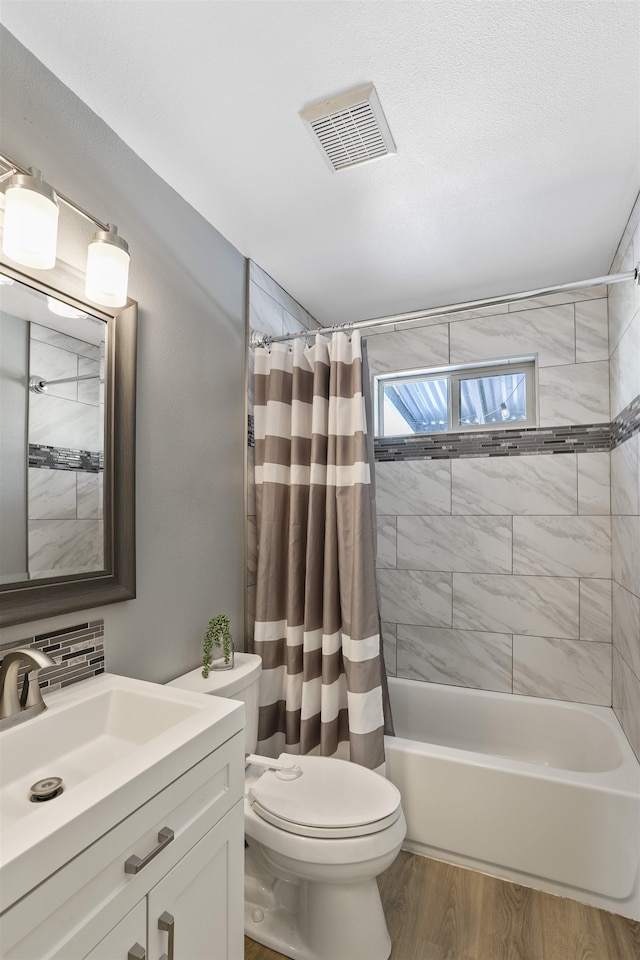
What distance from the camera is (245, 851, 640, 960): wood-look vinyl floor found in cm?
153

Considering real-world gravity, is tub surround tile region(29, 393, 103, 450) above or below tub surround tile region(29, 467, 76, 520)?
above

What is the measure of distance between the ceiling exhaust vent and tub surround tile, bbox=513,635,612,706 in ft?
7.55

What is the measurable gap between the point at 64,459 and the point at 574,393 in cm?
236

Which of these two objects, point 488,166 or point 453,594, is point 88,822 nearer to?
point 488,166

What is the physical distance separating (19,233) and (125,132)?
689 mm

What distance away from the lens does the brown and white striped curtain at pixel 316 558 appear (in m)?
1.89

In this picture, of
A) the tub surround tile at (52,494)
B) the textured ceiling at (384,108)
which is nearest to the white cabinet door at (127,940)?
the tub surround tile at (52,494)

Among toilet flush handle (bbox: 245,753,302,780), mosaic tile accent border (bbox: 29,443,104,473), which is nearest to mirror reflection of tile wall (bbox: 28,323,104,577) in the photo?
mosaic tile accent border (bbox: 29,443,104,473)

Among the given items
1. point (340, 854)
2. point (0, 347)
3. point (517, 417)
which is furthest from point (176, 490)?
point (517, 417)

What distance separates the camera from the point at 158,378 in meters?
1.66

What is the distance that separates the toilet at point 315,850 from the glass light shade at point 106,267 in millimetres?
1192

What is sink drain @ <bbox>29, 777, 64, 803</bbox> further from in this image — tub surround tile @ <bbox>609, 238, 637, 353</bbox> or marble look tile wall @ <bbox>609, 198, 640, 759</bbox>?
tub surround tile @ <bbox>609, 238, 637, 353</bbox>

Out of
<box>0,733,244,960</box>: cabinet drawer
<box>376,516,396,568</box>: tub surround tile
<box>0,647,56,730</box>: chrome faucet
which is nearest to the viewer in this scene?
<box>0,733,244,960</box>: cabinet drawer

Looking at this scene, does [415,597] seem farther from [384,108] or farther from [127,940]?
[384,108]
